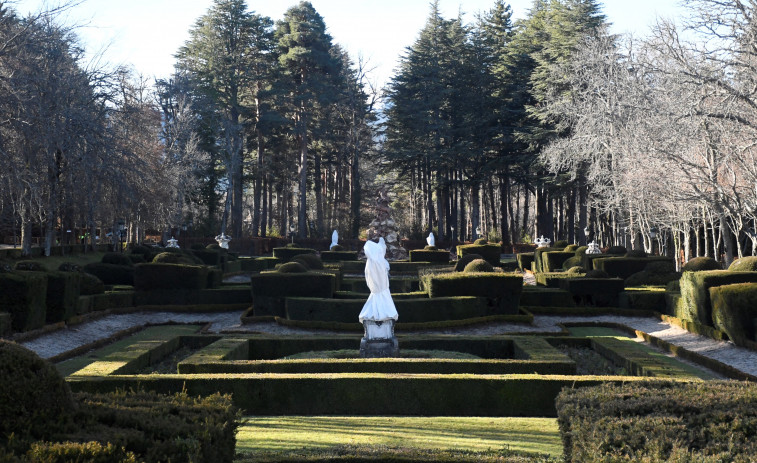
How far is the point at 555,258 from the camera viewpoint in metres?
33.3

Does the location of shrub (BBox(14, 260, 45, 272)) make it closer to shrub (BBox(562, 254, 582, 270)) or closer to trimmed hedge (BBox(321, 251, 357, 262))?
trimmed hedge (BBox(321, 251, 357, 262))

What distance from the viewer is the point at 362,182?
239 feet

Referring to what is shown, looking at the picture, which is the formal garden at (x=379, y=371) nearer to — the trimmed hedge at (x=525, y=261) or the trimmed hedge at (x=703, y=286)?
the trimmed hedge at (x=703, y=286)

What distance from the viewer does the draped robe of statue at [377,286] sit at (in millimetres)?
13031

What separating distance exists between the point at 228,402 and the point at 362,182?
67.5 meters

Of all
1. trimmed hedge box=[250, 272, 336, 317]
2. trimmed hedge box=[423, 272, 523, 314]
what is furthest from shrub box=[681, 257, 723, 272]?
trimmed hedge box=[250, 272, 336, 317]

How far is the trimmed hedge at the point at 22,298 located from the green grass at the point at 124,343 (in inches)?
71.2

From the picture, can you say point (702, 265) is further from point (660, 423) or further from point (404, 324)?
point (660, 423)

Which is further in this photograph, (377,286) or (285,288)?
(285,288)

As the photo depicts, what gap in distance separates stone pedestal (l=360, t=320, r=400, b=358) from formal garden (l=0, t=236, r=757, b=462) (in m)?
0.46

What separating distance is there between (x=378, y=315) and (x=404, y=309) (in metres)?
5.46

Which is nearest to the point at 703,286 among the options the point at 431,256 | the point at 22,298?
the point at 22,298

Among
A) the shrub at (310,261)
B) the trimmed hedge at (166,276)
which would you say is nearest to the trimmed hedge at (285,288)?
the trimmed hedge at (166,276)

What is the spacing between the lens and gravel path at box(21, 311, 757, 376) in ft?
47.9
